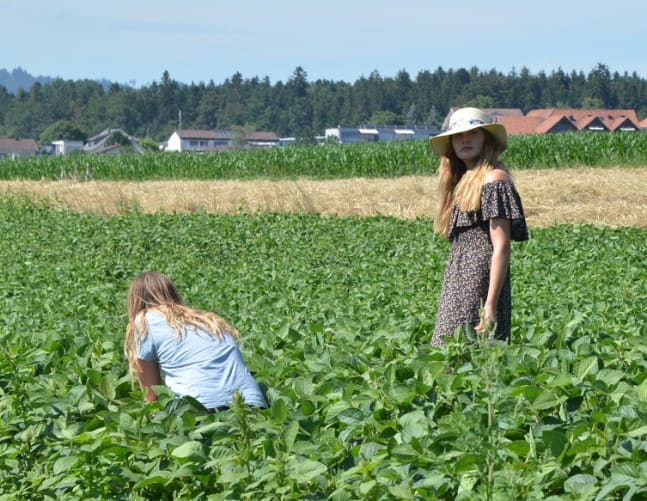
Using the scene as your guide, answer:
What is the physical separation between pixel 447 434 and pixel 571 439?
17.2 inches

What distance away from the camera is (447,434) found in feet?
12.0

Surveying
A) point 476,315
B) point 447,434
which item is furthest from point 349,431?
point 476,315

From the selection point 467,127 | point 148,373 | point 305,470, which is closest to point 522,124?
point 467,127

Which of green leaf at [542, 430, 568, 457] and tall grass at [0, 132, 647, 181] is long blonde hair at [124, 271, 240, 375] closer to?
green leaf at [542, 430, 568, 457]

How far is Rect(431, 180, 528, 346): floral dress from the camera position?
5.61 metres

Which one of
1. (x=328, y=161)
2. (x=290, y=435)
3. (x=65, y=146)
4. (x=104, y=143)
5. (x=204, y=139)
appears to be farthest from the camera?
(x=204, y=139)

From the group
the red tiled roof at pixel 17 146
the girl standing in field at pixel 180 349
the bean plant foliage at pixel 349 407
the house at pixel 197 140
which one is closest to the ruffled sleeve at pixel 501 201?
the bean plant foliage at pixel 349 407

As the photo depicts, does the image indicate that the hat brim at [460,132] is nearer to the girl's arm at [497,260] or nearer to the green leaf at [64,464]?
the girl's arm at [497,260]

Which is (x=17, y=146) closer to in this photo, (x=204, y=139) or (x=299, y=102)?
(x=204, y=139)

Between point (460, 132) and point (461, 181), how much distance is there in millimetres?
278

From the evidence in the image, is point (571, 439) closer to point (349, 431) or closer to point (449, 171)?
point (349, 431)

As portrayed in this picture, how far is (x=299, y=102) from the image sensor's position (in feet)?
587

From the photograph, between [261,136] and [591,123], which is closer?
[591,123]

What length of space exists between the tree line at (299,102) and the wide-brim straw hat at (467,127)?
145 metres
